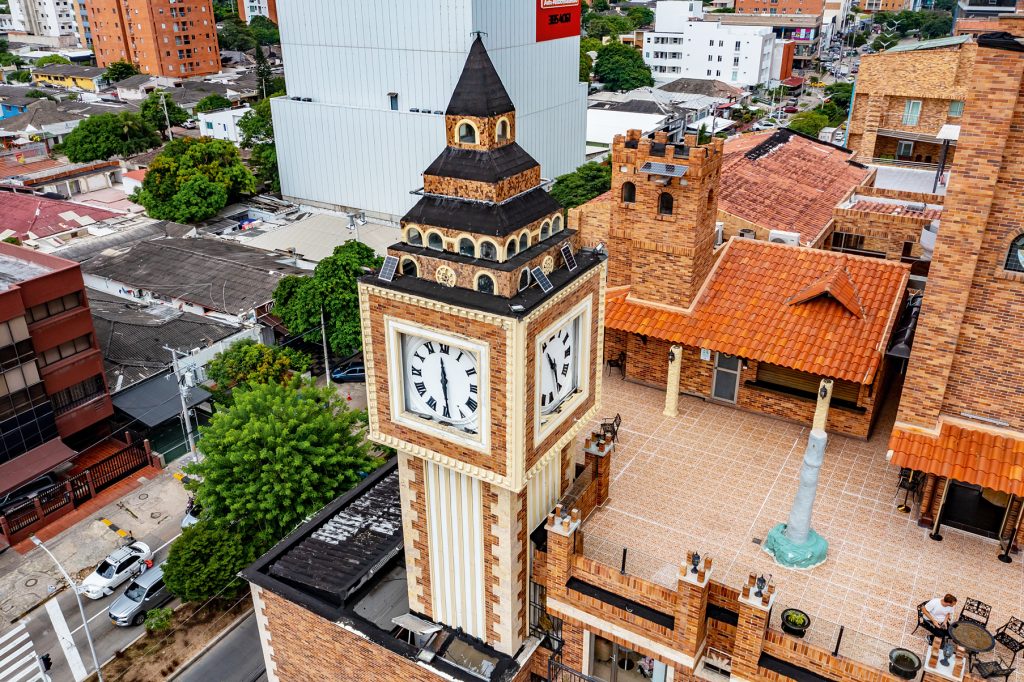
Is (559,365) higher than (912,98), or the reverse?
(912,98)

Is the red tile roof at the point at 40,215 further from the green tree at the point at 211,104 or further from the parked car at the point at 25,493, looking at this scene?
the green tree at the point at 211,104

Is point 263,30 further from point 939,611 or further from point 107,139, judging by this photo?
point 939,611

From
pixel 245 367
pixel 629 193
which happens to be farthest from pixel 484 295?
pixel 245 367

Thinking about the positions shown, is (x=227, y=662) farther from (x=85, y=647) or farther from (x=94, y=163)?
(x=94, y=163)

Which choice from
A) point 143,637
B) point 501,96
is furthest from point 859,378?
point 143,637

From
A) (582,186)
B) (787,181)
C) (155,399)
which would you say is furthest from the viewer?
(582,186)
